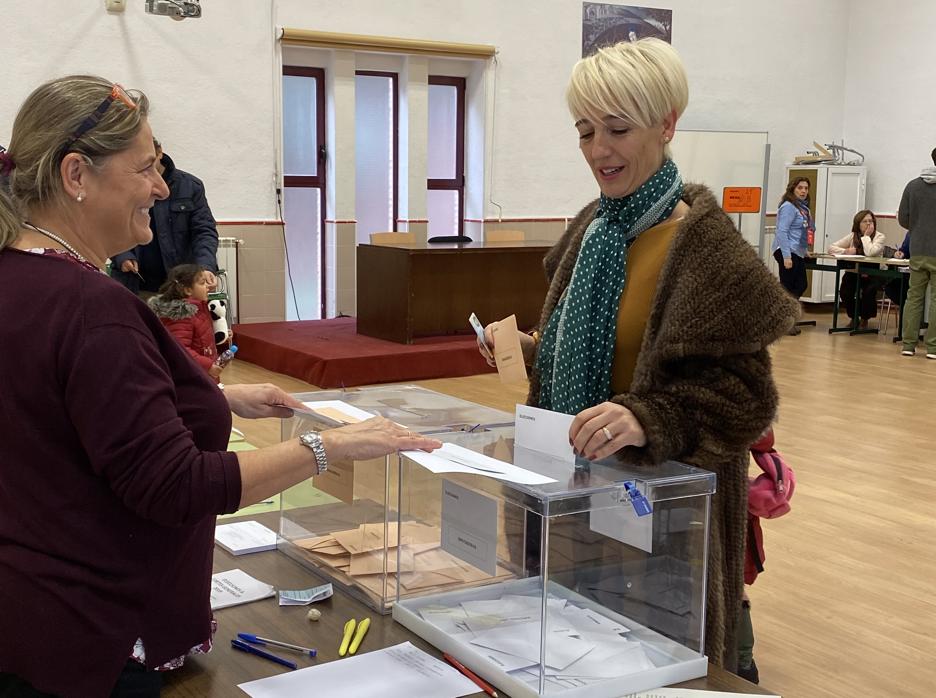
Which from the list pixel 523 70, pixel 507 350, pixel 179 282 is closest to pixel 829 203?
pixel 523 70

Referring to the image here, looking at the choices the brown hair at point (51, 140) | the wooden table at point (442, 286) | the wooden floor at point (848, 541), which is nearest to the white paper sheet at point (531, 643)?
the brown hair at point (51, 140)

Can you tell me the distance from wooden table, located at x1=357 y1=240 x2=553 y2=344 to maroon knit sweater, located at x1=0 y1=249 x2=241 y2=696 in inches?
271

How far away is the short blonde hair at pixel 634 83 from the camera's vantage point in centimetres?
187

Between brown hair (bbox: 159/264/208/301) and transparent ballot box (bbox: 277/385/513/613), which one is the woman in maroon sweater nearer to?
transparent ballot box (bbox: 277/385/513/613)

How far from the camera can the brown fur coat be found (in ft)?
5.90

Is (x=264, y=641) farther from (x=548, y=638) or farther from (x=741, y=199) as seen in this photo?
(x=741, y=199)

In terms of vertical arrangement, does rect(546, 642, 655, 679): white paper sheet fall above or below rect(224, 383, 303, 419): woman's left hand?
below

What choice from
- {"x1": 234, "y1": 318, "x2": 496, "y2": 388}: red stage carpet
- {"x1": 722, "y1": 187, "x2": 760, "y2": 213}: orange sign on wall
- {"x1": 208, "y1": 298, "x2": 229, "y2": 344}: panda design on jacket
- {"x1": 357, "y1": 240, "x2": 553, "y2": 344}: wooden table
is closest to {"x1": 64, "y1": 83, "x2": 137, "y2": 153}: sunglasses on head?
{"x1": 208, "y1": 298, "x2": 229, "y2": 344}: panda design on jacket

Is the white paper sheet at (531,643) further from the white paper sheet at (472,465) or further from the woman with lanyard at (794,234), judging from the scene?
the woman with lanyard at (794,234)

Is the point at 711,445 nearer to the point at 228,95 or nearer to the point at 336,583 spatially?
the point at 336,583

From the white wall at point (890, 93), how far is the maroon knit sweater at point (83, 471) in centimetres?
1261

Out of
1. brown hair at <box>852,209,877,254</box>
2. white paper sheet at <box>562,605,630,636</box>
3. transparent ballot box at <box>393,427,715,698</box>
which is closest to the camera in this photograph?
transparent ballot box at <box>393,427,715,698</box>

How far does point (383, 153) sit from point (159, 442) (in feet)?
31.4

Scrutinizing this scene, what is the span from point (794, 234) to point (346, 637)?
33.8 feet
